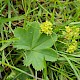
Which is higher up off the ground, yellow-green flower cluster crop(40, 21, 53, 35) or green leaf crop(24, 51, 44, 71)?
yellow-green flower cluster crop(40, 21, 53, 35)

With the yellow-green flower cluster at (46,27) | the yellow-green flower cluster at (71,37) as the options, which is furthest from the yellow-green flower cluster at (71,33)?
the yellow-green flower cluster at (46,27)

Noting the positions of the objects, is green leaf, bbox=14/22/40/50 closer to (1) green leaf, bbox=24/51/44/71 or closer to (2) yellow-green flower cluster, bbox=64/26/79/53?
(1) green leaf, bbox=24/51/44/71

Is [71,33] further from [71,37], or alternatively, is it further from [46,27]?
[46,27]

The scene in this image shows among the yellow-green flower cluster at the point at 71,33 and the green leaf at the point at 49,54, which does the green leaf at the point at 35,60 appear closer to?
the green leaf at the point at 49,54

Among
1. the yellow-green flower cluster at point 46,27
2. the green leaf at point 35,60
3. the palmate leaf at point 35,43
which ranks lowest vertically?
the green leaf at point 35,60

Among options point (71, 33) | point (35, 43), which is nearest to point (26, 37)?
point (35, 43)

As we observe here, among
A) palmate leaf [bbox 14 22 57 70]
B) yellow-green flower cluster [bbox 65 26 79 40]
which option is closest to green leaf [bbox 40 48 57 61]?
palmate leaf [bbox 14 22 57 70]

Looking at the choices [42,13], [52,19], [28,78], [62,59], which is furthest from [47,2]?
[28,78]
